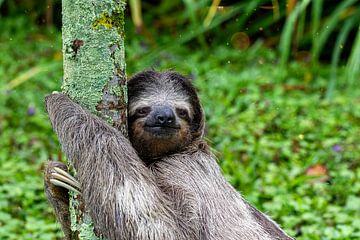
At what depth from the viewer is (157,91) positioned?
5867mm

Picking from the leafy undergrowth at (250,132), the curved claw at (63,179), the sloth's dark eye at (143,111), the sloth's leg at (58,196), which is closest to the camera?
the curved claw at (63,179)

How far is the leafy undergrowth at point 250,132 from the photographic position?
7.89 metres

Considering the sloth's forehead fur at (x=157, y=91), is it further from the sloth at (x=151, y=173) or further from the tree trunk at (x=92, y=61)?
the tree trunk at (x=92, y=61)

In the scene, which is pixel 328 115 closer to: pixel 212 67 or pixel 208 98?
pixel 208 98

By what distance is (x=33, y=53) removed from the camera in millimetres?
12984

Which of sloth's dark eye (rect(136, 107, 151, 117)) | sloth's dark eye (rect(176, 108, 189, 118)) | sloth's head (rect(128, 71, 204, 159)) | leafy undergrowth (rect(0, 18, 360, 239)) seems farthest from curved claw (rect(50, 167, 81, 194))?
leafy undergrowth (rect(0, 18, 360, 239))

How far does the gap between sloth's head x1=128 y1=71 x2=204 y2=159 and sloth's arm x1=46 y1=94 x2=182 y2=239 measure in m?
0.51

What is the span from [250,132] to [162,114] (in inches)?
176

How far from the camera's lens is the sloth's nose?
551cm

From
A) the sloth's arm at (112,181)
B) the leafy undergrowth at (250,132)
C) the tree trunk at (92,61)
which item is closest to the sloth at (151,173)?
the sloth's arm at (112,181)

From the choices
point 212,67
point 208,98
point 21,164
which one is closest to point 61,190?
point 21,164

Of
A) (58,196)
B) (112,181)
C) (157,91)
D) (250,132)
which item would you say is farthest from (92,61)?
(250,132)

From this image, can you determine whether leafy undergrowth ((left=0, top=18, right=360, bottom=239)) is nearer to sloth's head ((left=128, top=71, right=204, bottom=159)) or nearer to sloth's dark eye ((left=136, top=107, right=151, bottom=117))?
sloth's head ((left=128, top=71, right=204, bottom=159))

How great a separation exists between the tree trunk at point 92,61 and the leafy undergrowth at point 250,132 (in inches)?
63.3
